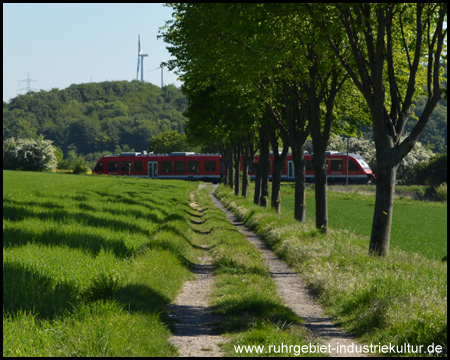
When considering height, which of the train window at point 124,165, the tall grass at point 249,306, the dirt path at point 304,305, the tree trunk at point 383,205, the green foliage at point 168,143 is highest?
the green foliage at point 168,143

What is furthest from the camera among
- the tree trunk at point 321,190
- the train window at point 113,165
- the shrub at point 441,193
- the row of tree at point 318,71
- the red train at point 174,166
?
the train window at point 113,165

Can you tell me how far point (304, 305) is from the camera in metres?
10.5

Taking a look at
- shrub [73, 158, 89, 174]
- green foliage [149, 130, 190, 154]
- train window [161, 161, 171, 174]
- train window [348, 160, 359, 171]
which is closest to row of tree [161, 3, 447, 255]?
train window [348, 160, 359, 171]

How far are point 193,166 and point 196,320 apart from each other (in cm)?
6810

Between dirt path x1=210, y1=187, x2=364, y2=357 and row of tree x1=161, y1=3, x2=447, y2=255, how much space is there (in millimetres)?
2204

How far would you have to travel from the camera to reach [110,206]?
80.9 feet

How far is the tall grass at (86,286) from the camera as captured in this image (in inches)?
257

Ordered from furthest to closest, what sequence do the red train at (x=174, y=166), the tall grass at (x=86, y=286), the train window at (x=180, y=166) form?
the red train at (x=174, y=166) < the train window at (x=180, y=166) < the tall grass at (x=86, y=286)

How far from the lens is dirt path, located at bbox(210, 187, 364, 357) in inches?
319

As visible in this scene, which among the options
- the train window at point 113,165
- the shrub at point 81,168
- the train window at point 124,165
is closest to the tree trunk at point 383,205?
the train window at point 124,165

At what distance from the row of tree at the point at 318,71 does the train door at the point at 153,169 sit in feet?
152

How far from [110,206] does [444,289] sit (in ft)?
56.7

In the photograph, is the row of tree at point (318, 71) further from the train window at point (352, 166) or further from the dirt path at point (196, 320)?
the train window at point (352, 166)

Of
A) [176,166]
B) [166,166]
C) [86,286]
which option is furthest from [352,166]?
[86,286]
